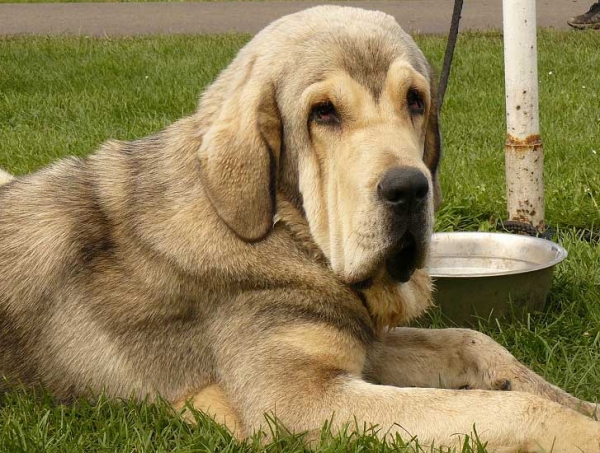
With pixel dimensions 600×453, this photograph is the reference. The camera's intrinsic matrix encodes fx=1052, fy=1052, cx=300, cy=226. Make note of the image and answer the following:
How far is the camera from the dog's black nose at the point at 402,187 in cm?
331

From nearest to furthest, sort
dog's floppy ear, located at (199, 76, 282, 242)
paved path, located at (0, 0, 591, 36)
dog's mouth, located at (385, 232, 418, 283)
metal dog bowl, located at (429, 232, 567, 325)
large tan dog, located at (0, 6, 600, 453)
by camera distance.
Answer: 1. large tan dog, located at (0, 6, 600, 453)
2. dog's mouth, located at (385, 232, 418, 283)
3. dog's floppy ear, located at (199, 76, 282, 242)
4. metal dog bowl, located at (429, 232, 567, 325)
5. paved path, located at (0, 0, 591, 36)

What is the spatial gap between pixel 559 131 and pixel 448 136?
2.70ft

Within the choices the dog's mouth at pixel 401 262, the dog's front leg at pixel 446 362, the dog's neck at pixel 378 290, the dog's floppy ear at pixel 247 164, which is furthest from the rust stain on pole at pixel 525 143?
the dog's floppy ear at pixel 247 164

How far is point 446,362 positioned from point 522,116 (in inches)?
71.1

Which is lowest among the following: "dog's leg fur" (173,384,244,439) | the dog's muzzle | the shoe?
the shoe

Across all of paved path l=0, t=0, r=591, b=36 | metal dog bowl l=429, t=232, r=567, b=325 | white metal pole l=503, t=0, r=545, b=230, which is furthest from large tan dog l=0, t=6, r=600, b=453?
paved path l=0, t=0, r=591, b=36

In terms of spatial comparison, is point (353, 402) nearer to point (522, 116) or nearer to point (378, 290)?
point (378, 290)

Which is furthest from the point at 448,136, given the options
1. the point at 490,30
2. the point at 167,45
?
the point at 490,30

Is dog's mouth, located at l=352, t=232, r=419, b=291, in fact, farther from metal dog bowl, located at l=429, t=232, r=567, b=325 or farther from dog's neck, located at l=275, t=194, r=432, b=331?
metal dog bowl, located at l=429, t=232, r=567, b=325

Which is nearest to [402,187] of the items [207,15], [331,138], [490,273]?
[331,138]

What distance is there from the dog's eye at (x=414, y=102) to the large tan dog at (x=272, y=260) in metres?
0.02

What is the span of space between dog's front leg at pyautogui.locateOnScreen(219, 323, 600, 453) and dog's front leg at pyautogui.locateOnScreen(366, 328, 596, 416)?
488 mm

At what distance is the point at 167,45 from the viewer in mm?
12273

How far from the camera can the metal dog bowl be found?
15.0ft
